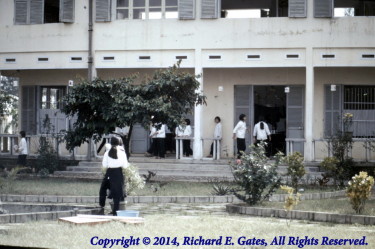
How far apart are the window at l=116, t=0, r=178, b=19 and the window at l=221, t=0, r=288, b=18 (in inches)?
68.6

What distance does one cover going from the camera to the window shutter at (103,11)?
23.3 m

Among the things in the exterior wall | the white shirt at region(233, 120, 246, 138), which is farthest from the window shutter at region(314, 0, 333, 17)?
the white shirt at region(233, 120, 246, 138)

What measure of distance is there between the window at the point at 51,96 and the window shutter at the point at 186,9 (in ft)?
17.5

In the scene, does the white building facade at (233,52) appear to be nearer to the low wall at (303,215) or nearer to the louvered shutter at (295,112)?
the louvered shutter at (295,112)

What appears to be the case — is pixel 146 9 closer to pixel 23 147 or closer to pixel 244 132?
pixel 244 132

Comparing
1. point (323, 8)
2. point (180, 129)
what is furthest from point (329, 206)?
point (323, 8)

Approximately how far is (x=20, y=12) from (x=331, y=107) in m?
10.8

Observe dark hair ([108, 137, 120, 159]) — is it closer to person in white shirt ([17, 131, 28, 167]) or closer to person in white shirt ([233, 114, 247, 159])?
person in white shirt ([233, 114, 247, 159])

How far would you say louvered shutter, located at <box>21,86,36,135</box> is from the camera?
25.4 meters

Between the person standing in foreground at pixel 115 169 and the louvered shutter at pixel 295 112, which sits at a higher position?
the louvered shutter at pixel 295 112

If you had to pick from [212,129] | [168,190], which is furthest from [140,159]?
[168,190]

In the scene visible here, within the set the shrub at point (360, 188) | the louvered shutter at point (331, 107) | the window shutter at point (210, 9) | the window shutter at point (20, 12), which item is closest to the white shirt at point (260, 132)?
the louvered shutter at point (331, 107)

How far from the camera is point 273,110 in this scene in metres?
24.0

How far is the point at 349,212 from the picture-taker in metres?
12.1
